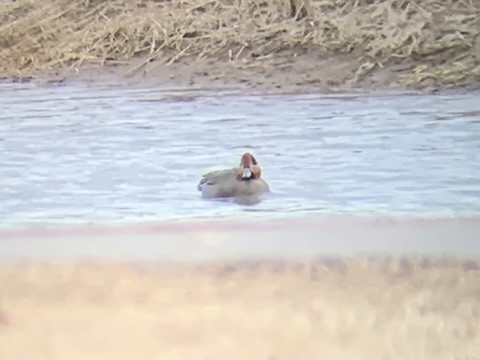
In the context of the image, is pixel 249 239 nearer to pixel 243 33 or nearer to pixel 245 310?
pixel 245 310

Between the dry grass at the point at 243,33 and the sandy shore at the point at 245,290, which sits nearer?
the sandy shore at the point at 245,290

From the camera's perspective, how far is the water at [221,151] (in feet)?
7.63

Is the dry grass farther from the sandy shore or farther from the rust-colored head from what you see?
Result: the sandy shore

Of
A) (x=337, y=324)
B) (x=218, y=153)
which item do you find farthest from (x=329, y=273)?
(x=218, y=153)

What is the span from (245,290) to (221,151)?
275mm

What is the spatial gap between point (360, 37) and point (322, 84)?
0.12 m

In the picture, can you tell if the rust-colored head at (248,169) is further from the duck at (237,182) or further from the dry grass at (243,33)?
the dry grass at (243,33)

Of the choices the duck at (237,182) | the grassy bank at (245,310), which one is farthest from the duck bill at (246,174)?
the grassy bank at (245,310)

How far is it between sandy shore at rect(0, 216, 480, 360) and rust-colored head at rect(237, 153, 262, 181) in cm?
9

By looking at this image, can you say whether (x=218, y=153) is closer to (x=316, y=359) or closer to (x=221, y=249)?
(x=221, y=249)

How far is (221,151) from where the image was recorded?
93.6 inches

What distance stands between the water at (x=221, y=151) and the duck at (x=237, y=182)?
18mm

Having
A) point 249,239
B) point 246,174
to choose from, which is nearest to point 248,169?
point 246,174

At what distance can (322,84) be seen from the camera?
240 cm
